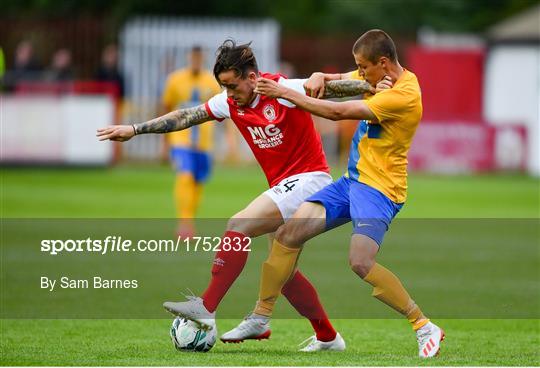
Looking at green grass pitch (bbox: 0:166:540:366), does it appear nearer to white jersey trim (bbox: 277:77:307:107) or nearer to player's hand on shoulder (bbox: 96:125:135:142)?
player's hand on shoulder (bbox: 96:125:135:142)

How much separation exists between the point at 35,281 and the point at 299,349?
3821 millimetres

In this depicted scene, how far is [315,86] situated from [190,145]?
23.3 feet

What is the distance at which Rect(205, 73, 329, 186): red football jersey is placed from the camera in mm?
8586

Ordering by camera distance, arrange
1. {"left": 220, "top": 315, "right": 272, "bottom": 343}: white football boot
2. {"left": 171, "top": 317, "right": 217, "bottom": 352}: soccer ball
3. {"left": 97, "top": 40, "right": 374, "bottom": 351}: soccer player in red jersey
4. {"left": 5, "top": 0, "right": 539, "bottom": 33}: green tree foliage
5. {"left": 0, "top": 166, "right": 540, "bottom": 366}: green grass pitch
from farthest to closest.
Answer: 1. {"left": 5, "top": 0, "right": 539, "bottom": 33}: green tree foliage
2. {"left": 220, "top": 315, "right": 272, "bottom": 343}: white football boot
3. {"left": 97, "top": 40, "right": 374, "bottom": 351}: soccer player in red jersey
4. {"left": 171, "top": 317, "right": 217, "bottom": 352}: soccer ball
5. {"left": 0, "top": 166, "right": 540, "bottom": 366}: green grass pitch

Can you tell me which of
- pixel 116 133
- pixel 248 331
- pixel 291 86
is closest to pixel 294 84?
pixel 291 86

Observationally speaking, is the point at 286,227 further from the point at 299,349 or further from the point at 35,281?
the point at 35,281

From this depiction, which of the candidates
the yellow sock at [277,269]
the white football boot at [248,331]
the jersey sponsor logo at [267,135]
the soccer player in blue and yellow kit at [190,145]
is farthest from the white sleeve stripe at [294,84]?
the soccer player in blue and yellow kit at [190,145]

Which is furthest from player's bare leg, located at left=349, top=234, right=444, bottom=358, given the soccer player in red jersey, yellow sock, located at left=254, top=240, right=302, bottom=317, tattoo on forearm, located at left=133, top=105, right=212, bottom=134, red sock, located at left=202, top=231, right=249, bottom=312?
tattoo on forearm, located at left=133, top=105, right=212, bottom=134

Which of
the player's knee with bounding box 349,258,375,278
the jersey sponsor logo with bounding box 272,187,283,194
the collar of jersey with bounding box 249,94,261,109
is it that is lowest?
the player's knee with bounding box 349,258,375,278

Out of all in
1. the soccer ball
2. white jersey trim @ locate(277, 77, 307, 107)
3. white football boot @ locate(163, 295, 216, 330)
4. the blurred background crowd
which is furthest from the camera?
the blurred background crowd

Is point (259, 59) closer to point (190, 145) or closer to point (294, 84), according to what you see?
point (190, 145)

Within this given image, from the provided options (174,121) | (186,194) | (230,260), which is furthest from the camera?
(186,194)

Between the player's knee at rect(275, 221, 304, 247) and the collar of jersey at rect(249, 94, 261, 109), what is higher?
the collar of jersey at rect(249, 94, 261, 109)

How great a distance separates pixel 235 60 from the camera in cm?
834
